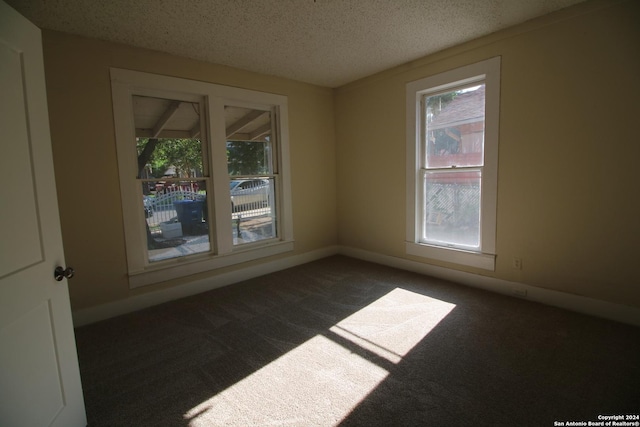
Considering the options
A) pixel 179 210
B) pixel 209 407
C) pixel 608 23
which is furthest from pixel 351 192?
pixel 209 407

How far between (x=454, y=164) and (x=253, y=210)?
2.57m

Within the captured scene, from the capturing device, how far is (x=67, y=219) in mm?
2746

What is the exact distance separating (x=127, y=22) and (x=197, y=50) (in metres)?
0.69

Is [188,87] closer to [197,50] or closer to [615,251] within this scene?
[197,50]

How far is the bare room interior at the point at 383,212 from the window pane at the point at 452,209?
2cm

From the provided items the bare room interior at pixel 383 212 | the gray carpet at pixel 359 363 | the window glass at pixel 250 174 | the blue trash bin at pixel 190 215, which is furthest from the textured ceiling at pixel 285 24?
the gray carpet at pixel 359 363

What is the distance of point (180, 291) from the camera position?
134 inches

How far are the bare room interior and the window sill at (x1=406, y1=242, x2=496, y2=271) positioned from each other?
0.03 meters

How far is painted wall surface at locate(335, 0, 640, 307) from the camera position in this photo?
2.45 metres

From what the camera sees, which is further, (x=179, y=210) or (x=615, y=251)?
(x=179, y=210)

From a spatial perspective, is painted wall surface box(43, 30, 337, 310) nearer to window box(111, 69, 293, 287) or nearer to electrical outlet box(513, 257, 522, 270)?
window box(111, 69, 293, 287)

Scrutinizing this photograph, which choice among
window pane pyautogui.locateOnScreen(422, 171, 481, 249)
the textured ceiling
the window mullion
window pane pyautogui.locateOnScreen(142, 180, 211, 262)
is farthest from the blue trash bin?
window pane pyautogui.locateOnScreen(422, 171, 481, 249)

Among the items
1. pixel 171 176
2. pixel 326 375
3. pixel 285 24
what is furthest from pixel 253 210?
pixel 326 375

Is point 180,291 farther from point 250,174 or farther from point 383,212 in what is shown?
point 383,212
